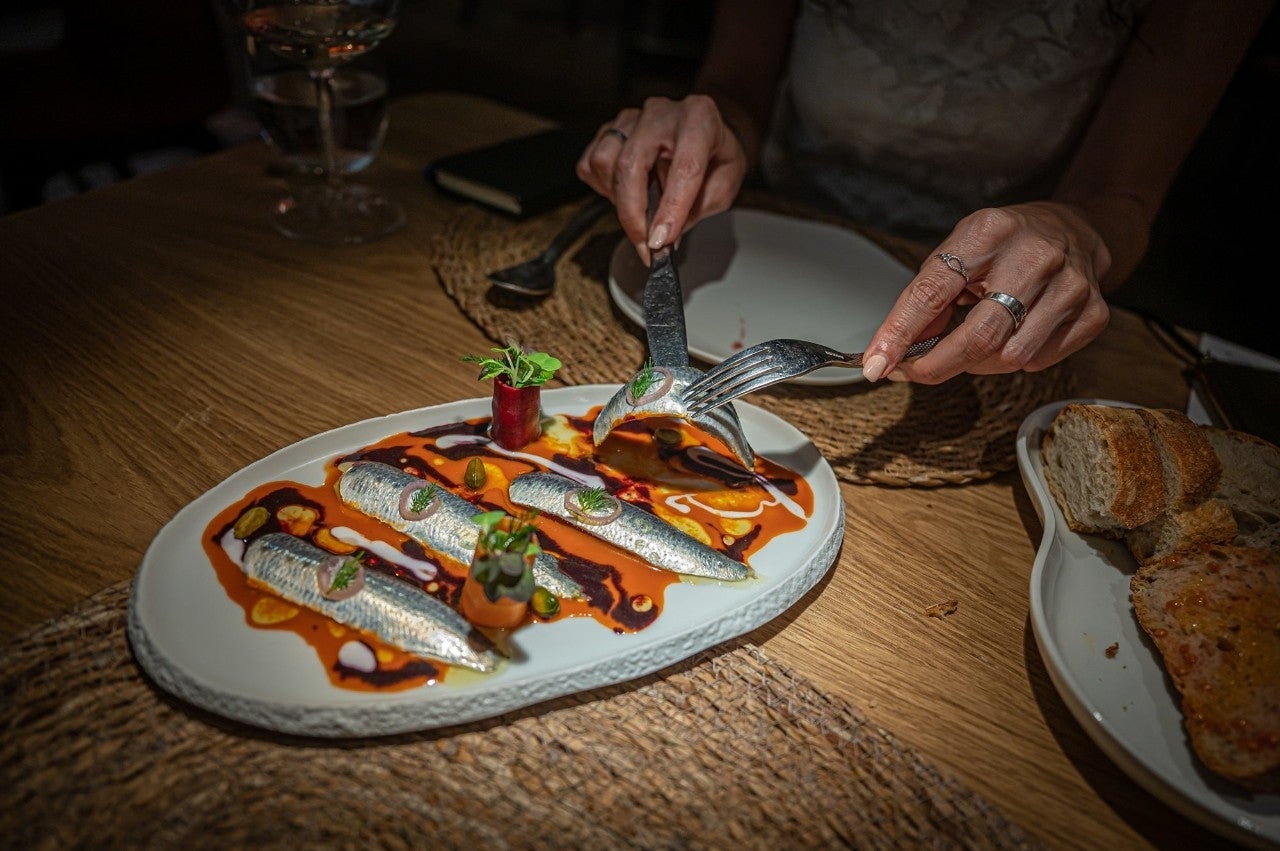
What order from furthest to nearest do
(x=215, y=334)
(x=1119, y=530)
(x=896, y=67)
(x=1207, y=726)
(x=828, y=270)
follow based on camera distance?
(x=896, y=67), (x=828, y=270), (x=215, y=334), (x=1119, y=530), (x=1207, y=726)

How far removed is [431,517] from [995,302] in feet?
2.44

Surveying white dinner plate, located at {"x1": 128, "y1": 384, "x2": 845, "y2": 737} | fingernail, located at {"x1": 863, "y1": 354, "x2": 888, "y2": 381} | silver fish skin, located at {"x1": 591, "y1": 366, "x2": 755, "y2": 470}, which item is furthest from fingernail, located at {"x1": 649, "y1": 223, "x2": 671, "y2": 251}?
white dinner plate, located at {"x1": 128, "y1": 384, "x2": 845, "y2": 737}

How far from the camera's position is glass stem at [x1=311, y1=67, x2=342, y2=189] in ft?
4.76

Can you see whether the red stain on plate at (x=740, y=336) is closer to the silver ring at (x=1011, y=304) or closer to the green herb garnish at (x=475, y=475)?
the silver ring at (x=1011, y=304)

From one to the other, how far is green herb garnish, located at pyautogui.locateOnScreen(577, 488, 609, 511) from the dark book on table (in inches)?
34.6

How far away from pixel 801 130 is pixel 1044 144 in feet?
1.70

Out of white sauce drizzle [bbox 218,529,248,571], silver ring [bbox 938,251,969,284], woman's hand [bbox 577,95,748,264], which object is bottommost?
white sauce drizzle [bbox 218,529,248,571]

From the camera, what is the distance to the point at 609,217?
1.72m

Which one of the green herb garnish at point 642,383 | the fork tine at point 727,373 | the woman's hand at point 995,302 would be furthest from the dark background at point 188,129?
the green herb garnish at point 642,383

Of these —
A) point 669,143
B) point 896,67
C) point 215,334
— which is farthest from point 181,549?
point 896,67

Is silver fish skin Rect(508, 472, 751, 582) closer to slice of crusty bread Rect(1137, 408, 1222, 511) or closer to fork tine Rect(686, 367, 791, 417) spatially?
fork tine Rect(686, 367, 791, 417)

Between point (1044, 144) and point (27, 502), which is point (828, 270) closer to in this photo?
point (1044, 144)

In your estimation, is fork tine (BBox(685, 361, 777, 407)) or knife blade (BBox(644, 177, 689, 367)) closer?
fork tine (BBox(685, 361, 777, 407))

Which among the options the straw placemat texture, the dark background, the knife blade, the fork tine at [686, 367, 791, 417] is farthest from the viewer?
the dark background
